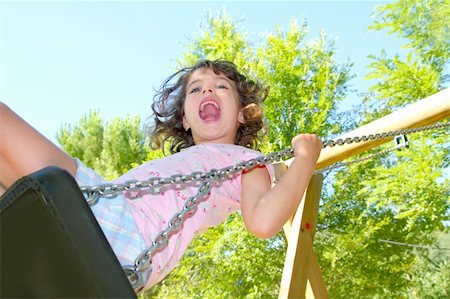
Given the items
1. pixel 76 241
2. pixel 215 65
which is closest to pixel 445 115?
pixel 215 65

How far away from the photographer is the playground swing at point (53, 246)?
60 centimetres

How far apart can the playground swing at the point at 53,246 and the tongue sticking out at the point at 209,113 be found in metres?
1.07

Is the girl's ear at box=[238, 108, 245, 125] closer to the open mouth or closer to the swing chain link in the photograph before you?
the open mouth

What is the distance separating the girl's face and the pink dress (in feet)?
0.34

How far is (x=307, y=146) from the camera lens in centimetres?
138

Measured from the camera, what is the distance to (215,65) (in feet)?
6.22

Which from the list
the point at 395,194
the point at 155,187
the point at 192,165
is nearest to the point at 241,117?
the point at 192,165

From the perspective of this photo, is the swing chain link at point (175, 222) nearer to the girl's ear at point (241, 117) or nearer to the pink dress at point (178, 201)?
the pink dress at point (178, 201)

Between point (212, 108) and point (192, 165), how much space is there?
0.30 metres

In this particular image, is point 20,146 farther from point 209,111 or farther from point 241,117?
point 241,117

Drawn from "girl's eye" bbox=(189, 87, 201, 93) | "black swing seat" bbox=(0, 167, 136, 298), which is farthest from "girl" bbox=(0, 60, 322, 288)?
"black swing seat" bbox=(0, 167, 136, 298)

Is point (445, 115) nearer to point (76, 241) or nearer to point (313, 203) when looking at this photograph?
point (313, 203)

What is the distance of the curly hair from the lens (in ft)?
6.21

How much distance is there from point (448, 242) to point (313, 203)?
503 cm
